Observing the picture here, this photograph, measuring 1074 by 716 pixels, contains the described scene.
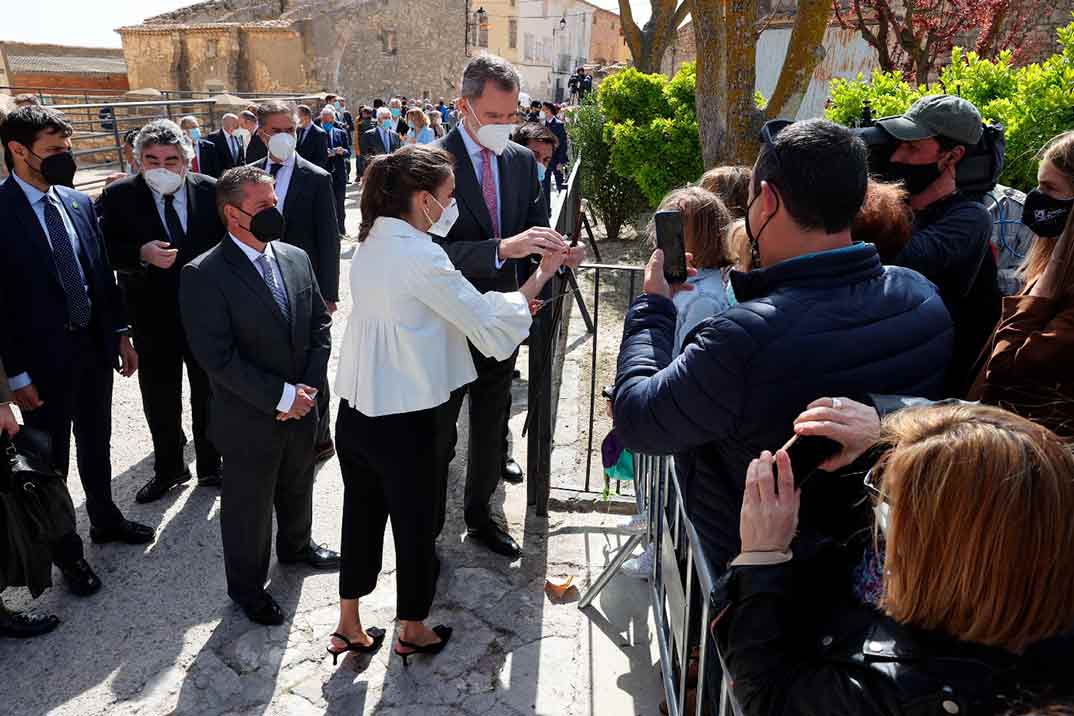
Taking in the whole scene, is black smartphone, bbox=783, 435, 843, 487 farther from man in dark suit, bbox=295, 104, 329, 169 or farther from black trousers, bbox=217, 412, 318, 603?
man in dark suit, bbox=295, 104, 329, 169

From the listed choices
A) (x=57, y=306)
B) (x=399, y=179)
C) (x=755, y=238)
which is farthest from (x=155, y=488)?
(x=755, y=238)

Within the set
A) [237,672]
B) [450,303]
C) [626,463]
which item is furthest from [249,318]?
[626,463]

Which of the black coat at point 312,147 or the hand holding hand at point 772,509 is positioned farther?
the black coat at point 312,147

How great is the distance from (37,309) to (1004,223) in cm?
435

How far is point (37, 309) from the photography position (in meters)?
3.38

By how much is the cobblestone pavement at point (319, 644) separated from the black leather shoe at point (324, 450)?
734 mm

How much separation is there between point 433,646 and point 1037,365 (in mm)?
2252

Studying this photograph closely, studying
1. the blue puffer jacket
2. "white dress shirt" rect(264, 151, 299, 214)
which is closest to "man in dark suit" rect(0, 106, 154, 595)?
"white dress shirt" rect(264, 151, 299, 214)

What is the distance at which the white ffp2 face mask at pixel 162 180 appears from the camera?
4.02 metres

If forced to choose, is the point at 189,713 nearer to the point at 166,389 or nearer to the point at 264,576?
the point at 264,576

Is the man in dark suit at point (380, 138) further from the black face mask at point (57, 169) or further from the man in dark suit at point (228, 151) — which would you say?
the black face mask at point (57, 169)

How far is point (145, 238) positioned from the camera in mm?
4066

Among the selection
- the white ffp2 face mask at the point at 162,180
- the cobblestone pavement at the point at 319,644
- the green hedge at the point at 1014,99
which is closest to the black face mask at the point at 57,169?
the white ffp2 face mask at the point at 162,180

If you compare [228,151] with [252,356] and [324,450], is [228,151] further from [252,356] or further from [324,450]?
[252,356]
